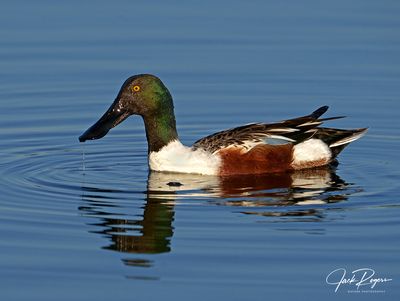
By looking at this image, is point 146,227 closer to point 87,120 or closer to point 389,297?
point 389,297

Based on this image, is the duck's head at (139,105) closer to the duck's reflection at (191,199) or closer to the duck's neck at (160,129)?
the duck's neck at (160,129)

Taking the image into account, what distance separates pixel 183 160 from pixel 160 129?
0.45m

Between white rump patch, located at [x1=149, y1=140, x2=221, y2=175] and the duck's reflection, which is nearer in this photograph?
the duck's reflection

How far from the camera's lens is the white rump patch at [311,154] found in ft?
42.5

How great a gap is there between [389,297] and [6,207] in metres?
3.91

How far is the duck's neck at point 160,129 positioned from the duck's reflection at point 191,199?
37 cm

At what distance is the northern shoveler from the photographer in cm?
1259

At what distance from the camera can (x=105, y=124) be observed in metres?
12.7

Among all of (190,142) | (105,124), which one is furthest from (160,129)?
(190,142)
